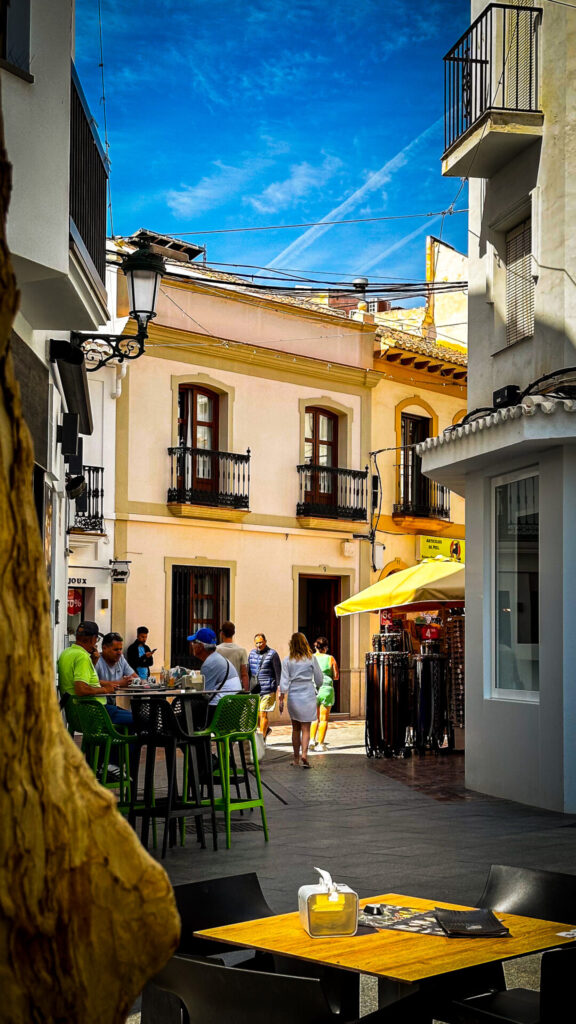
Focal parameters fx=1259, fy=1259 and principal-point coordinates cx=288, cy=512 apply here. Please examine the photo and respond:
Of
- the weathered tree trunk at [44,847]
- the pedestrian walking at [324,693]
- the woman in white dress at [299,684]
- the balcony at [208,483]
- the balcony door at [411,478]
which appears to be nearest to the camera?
the weathered tree trunk at [44,847]

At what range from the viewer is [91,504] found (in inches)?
908

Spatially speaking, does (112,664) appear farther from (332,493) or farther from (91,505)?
(332,493)

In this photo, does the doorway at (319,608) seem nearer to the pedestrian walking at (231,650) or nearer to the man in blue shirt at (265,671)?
the man in blue shirt at (265,671)

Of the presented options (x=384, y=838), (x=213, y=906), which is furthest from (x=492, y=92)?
(x=213, y=906)

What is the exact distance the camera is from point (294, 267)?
23.6 m

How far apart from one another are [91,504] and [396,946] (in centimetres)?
1939

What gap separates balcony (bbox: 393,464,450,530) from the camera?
92.9 feet

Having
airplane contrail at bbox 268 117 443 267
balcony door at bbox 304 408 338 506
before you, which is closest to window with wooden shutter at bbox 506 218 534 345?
airplane contrail at bbox 268 117 443 267

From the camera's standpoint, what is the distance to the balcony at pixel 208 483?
24.2 metres

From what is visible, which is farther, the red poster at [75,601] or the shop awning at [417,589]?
the red poster at [75,601]

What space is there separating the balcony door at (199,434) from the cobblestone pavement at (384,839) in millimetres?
10126

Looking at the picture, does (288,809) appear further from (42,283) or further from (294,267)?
(294,267)

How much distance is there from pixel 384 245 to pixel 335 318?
481cm

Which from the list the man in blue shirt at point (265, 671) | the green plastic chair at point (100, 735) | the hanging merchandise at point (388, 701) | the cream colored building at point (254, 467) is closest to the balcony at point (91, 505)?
the cream colored building at point (254, 467)
